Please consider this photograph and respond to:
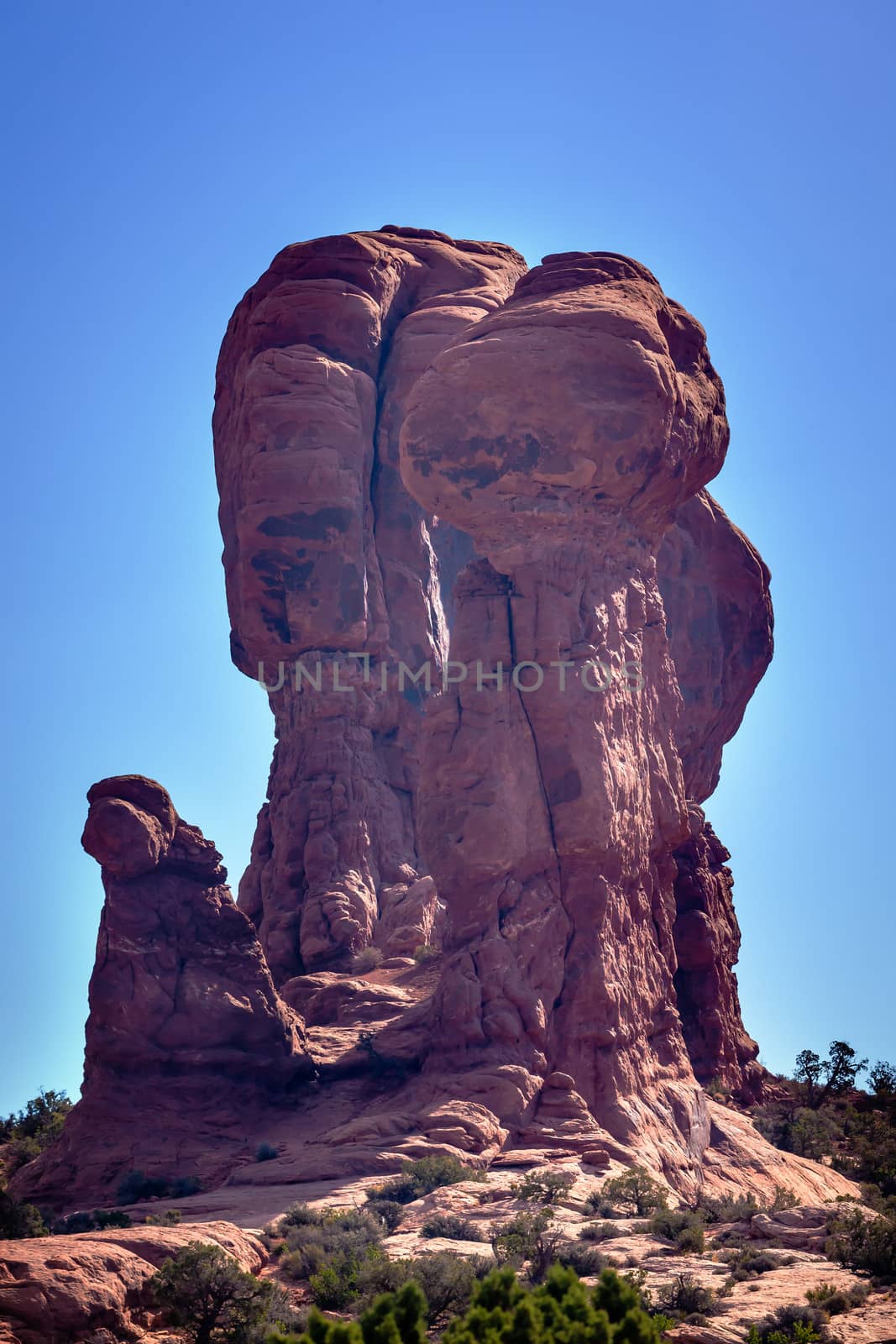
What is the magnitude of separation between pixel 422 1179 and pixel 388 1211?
1.49m

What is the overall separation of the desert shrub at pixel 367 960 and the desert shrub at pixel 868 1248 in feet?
50.8

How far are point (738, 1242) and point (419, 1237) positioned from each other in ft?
12.3

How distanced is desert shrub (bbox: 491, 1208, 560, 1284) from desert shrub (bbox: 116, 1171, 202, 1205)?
6.38 m

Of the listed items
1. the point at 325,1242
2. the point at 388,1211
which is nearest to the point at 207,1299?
the point at 325,1242

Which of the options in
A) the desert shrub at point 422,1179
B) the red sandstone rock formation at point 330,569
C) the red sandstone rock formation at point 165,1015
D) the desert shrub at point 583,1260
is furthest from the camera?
the red sandstone rock formation at point 330,569

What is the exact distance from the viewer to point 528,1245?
20.0 metres

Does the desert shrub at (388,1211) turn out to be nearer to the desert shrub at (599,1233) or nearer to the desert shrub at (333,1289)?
the desert shrub at (599,1233)

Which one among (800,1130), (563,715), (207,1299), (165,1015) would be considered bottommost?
(207,1299)

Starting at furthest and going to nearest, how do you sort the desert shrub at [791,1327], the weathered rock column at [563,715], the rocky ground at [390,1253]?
the weathered rock column at [563,715] < the rocky ground at [390,1253] < the desert shrub at [791,1327]

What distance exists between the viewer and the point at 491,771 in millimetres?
28219

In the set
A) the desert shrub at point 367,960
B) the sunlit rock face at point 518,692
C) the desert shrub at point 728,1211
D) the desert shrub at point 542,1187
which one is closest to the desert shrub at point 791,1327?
the desert shrub at point 728,1211

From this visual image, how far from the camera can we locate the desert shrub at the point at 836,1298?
59.9 feet

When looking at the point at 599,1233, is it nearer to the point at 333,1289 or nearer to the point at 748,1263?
the point at 748,1263

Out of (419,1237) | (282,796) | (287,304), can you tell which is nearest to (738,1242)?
(419,1237)
